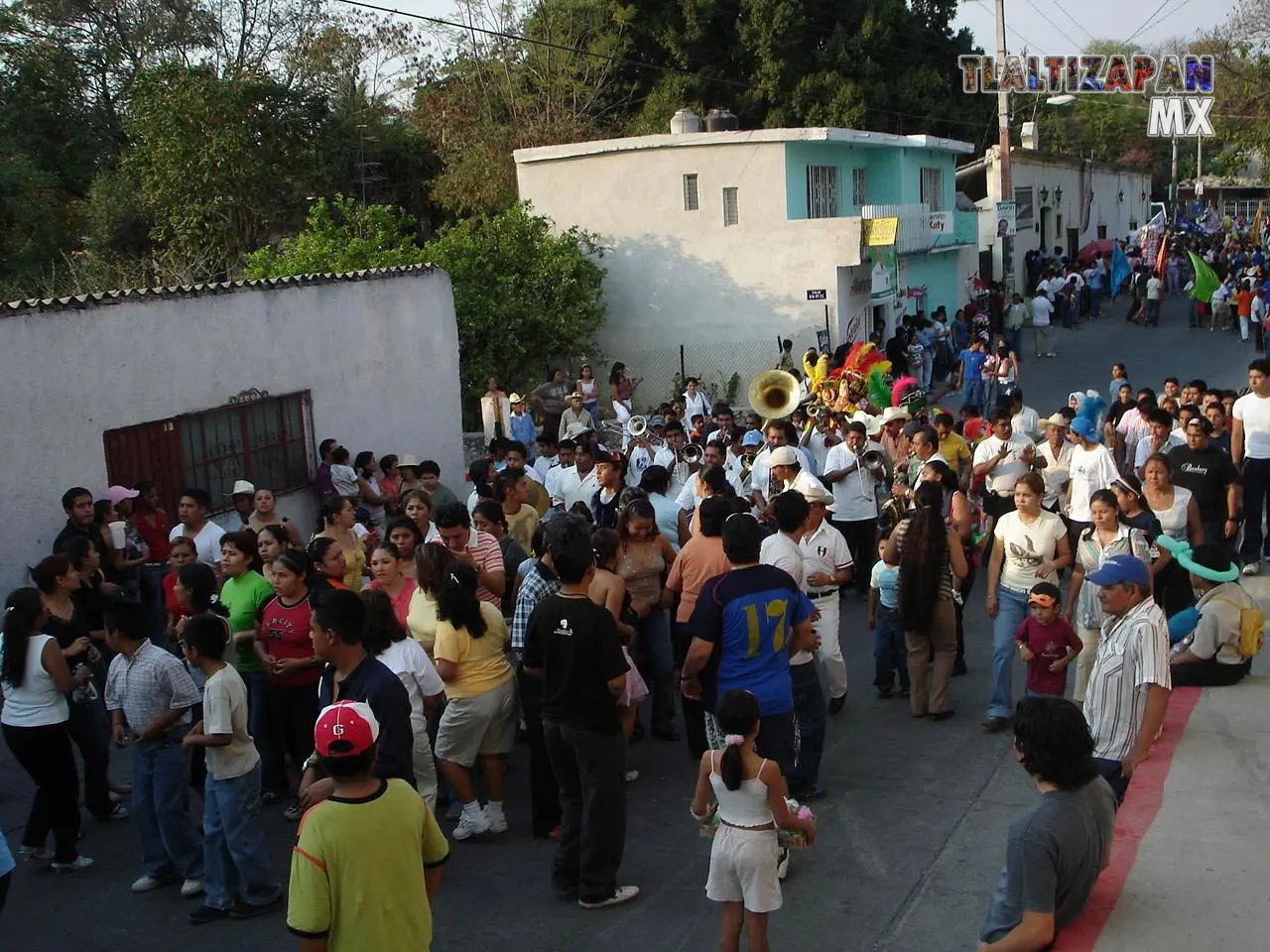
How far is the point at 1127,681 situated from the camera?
5590 mm

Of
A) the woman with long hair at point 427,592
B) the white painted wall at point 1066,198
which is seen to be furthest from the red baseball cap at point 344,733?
the white painted wall at point 1066,198

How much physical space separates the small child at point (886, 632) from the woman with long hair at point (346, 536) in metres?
3.42

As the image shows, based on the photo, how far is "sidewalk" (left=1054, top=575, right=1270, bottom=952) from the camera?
4914 millimetres

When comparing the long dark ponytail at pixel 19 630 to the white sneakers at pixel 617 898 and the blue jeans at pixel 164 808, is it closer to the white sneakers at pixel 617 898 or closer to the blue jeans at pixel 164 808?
the blue jeans at pixel 164 808

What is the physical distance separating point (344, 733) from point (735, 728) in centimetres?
174

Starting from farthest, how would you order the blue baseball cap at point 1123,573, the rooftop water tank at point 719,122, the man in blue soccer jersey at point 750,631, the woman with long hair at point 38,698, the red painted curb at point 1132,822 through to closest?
1. the rooftop water tank at point 719,122
2. the woman with long hair at point 38,698
3. the man in blue soccer jersey at point 750,631
4. the blue baseball cap at point 1123,573
5. the red painted curb at point 1132,822

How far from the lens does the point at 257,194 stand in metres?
26.9

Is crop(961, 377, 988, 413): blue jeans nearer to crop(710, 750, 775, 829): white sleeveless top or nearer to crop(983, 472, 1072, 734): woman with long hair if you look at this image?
crop(983, 472, 1072, 734): woman with long hair

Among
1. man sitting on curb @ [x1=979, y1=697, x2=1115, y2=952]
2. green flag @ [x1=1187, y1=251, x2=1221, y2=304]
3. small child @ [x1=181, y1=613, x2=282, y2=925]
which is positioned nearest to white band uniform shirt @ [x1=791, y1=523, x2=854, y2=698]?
small child @ [x1=181, y1=613, x2=282, y2=925]

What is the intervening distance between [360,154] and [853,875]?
27.7 metres

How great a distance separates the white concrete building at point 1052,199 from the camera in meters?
36.1

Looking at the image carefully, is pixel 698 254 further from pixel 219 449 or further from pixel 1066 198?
pixel 1066 198

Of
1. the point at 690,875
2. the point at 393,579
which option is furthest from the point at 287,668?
the point at 690,875

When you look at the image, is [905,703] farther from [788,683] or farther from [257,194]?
[257,194]
